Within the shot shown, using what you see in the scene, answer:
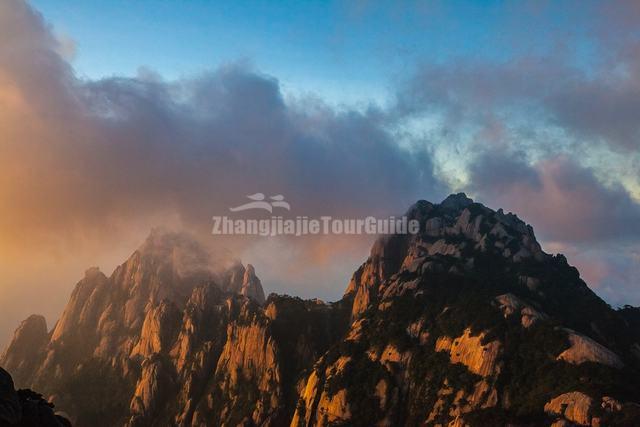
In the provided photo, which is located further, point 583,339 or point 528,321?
point 528,321

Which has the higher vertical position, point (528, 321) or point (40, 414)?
point (528, 321)

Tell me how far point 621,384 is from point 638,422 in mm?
29043

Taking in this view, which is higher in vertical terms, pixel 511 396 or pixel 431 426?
pixel 511 396

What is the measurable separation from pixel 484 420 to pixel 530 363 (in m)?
39.6

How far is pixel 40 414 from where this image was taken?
8281 cm

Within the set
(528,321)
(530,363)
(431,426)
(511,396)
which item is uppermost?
(528,321)

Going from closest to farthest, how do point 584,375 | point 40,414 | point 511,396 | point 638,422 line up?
point 40,414 → point 638,422 → point 584,375 → point 511,396

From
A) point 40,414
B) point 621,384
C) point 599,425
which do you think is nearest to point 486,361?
point 621,384

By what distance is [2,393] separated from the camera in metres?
75.9

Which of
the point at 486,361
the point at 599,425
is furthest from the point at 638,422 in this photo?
the point at 486,361

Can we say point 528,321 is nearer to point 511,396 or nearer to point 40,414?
point 511,396

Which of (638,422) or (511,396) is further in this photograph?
(511,396)

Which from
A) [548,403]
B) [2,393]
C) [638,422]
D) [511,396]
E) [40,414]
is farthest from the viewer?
[511,396]

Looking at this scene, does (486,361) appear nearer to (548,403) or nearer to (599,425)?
(548,403)
